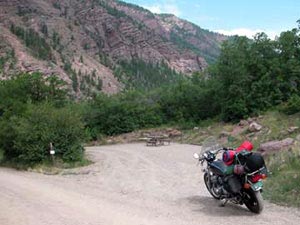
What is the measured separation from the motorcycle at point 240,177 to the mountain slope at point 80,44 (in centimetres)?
8863

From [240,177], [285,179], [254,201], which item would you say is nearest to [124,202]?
[240,177]

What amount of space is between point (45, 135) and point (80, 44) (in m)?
136

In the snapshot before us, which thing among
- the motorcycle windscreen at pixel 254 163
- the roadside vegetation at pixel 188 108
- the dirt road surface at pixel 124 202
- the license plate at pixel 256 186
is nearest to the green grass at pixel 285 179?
the roadside vegetation at pixel 188 108

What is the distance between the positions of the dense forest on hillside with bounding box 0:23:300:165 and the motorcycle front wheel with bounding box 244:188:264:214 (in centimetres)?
1343

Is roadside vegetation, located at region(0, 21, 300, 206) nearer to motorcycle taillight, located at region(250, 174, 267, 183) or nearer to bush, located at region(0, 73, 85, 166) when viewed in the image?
bush, located at region(0, 73, 85, 166)

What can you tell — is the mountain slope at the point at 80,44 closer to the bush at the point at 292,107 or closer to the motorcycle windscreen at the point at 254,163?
the bush at the point at 292,107

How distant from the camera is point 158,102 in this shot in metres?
46.8

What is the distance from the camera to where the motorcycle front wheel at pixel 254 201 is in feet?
28.4

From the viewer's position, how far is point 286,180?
11.0 meters

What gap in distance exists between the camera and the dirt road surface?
8617mm

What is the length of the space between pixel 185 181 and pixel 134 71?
143648 millimetres

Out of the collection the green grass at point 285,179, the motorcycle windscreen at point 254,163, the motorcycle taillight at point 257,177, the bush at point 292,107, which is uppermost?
the bush at point 292,107

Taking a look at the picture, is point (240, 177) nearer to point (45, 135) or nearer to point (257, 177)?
point (257, 177)

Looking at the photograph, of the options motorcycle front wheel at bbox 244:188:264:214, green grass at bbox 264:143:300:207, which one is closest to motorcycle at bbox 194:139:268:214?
motorcycle front wheel at bbox 244:188:264:214
